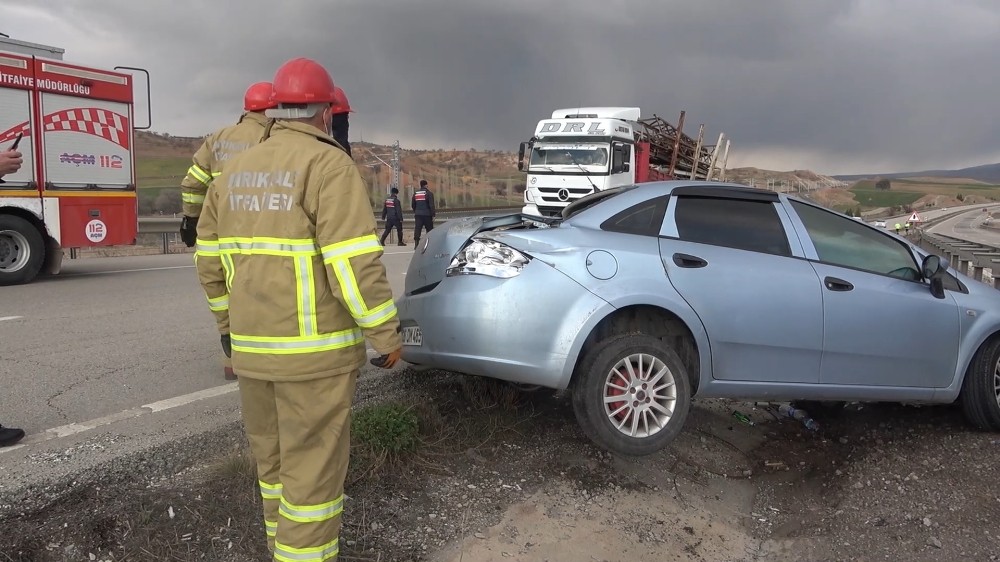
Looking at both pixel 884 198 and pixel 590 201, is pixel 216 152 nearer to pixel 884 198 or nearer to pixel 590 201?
pixel 590 201

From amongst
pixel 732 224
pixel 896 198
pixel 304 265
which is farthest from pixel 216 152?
pixel 896 198

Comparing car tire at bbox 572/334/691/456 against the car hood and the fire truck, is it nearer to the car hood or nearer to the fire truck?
the car hood

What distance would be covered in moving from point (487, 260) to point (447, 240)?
0.45m

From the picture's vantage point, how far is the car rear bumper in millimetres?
3555

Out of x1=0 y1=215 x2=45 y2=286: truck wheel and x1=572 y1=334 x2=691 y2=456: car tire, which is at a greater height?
x1=0 y1=215 x2=45 y2=286: truck wheel

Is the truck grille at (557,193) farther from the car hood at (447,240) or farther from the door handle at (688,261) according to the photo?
the door handle at (688,261)

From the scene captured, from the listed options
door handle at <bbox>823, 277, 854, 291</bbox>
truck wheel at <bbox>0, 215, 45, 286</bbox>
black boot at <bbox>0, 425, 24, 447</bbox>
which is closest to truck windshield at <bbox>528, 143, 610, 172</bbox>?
truck wheel at <bbox>0, 215, 45, 286</bbox>

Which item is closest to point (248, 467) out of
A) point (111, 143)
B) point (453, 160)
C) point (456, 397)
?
point (456, 397)

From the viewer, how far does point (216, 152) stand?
4.60 m

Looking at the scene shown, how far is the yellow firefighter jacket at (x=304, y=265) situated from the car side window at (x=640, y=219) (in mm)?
1833

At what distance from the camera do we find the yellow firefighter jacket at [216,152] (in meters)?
4.57

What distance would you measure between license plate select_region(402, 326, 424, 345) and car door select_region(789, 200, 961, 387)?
7.60 feet

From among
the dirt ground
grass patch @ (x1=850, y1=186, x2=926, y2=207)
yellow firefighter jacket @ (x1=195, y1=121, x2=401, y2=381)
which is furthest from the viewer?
grass patch @ (x1=850, y1=186, x2=926, y2=207)

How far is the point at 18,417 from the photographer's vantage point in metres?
4.10
